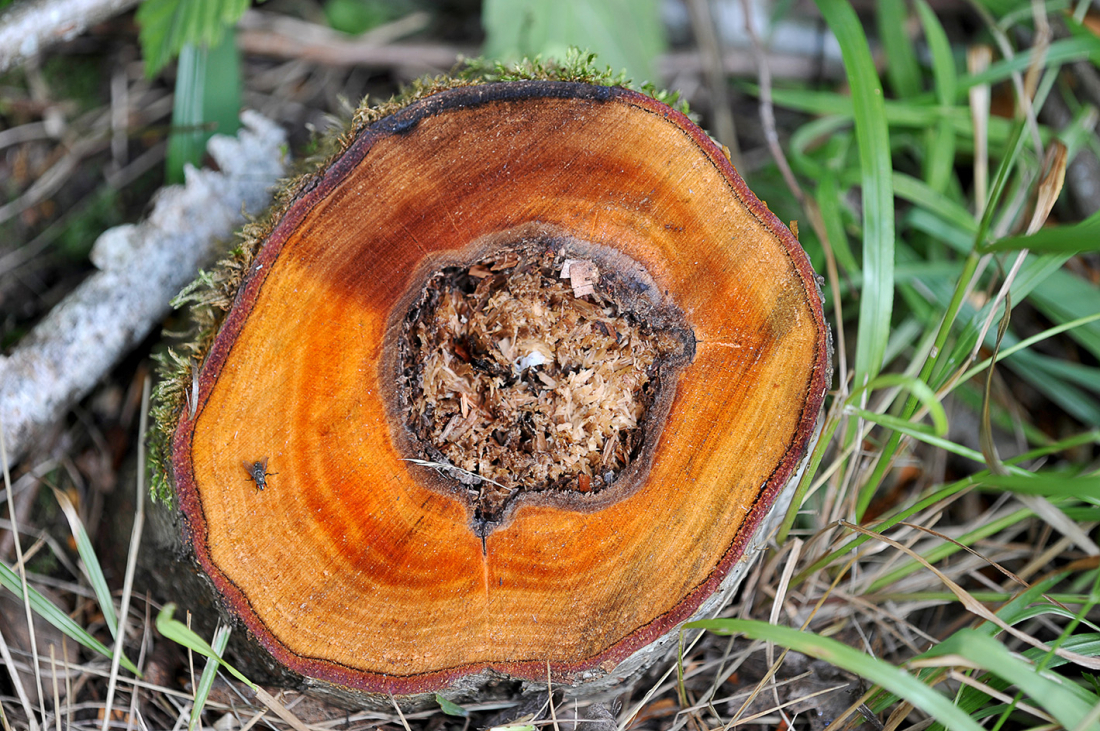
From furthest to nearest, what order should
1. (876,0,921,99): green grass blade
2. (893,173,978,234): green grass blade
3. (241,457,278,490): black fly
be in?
(876,0,921,99): green grass blade < (893,173,978,234): green grass blade < (241,457,278,490): black fly

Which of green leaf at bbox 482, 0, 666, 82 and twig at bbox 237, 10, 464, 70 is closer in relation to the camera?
green leaf at bbox 482, 0, 666, 82

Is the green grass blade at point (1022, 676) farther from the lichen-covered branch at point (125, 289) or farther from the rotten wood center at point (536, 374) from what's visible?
the lichen-covered branch at point (125, 289)

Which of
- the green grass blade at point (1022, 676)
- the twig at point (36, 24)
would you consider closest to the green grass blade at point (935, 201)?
the green grass blade at point (1022, 676)

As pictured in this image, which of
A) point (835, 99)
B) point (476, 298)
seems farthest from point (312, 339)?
point (835, 99)

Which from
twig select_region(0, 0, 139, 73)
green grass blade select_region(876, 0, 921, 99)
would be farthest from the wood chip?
green grass blade select_region(876, 0, 921, 99)

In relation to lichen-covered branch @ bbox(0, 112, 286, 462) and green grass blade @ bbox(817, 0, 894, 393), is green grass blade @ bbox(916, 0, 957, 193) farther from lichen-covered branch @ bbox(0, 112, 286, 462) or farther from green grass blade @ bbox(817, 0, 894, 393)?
lichen-covered branch @ bbox(0, 112, 286, 462)
